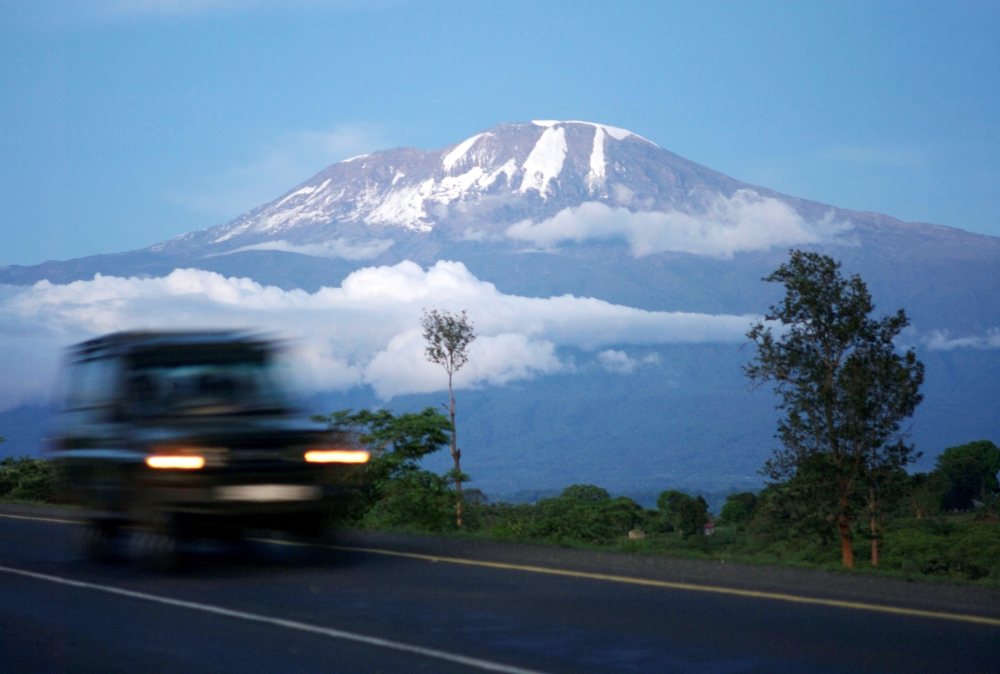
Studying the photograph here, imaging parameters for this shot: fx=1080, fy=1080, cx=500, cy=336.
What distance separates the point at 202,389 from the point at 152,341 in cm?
72

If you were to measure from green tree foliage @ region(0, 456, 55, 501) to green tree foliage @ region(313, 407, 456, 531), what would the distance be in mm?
8296

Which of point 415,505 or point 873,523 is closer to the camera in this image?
point 415,505

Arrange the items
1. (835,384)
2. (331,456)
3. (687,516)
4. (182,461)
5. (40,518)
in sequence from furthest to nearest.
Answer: (687,516) < (835,384) < (40,518) < (331,456) < (182,461)

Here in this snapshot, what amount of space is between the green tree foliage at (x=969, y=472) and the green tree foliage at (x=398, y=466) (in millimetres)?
116230

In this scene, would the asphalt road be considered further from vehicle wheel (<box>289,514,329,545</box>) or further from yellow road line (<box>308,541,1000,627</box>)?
vehicle wheel (<box>289,514,329,545</box>)

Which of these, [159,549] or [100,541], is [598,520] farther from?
[159,549]

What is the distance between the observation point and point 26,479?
88.4 feet

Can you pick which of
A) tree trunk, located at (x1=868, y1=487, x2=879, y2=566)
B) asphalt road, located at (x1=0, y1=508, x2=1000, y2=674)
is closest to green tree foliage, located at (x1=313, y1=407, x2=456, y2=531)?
asphalt road, located at (x1=0, y1=508, x2=1000, y2=674)

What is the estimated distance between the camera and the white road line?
6.44 meters

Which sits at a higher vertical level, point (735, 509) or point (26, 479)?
point (26, 479)

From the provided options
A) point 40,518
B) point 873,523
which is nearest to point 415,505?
point 40,518

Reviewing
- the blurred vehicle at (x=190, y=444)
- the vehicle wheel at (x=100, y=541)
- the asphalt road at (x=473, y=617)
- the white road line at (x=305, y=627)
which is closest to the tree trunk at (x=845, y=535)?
the asphalt road at (x=473, y=617)

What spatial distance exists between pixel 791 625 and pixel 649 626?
1019 mm

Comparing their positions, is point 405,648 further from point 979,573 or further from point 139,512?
point 979,573
